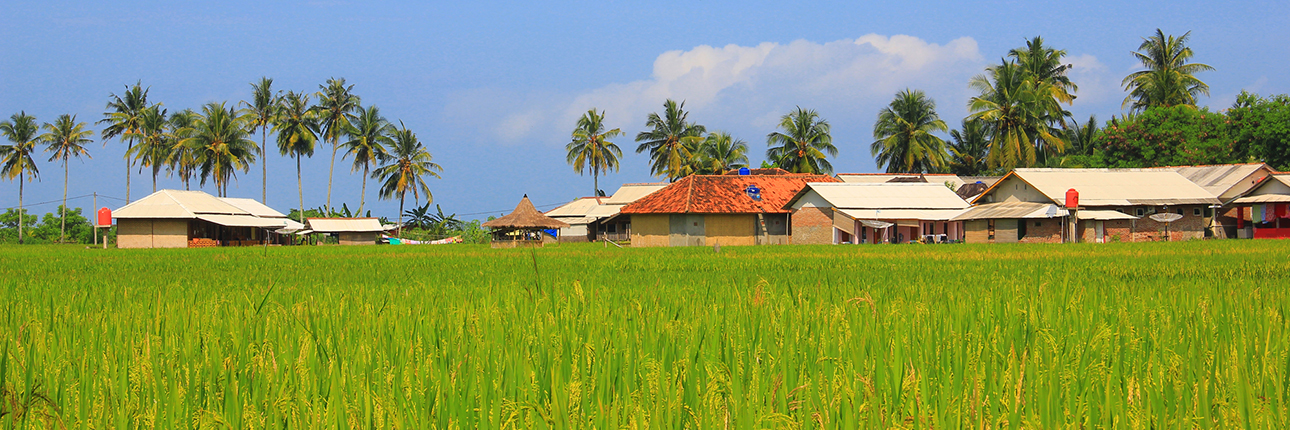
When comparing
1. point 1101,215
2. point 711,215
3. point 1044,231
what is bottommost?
point 1044,231

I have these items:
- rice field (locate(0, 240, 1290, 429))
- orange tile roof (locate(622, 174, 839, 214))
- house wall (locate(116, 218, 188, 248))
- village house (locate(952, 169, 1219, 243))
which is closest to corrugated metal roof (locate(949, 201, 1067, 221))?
village house (locate(952, 169, 1219, 243))

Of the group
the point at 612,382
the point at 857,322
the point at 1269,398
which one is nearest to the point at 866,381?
the point at 612,382

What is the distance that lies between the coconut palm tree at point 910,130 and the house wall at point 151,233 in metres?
36.1

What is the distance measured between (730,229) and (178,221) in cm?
2564

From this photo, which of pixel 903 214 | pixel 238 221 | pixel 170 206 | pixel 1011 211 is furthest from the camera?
pixel 238 221

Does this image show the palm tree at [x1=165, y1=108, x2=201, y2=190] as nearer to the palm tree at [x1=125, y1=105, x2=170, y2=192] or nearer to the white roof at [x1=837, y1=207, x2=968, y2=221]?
the palm tree at [x1=125, y1=105, x2=170, y2=192]

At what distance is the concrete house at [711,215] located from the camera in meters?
36.3

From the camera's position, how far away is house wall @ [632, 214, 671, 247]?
36.7 meters

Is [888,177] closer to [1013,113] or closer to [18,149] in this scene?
[1013,113]

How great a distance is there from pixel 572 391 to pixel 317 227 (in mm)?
55312

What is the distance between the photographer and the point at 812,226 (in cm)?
3606

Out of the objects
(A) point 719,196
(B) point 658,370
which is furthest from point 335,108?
(B) point 658,370

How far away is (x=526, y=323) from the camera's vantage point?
3725 millimetres

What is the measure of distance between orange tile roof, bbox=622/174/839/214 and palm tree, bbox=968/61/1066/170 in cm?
1071
